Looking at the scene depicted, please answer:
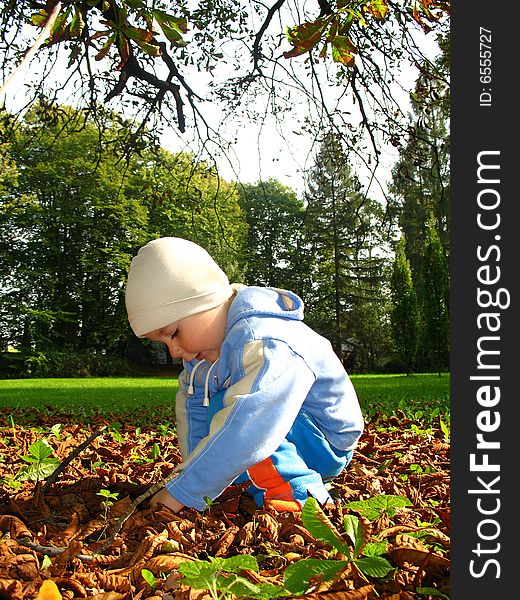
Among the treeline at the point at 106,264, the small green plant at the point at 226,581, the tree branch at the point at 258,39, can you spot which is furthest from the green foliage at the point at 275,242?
the small green plant at the point at 226,581

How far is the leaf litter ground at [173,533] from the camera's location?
1716 millimetres

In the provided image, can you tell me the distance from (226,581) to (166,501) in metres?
0.94

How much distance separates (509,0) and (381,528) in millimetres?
1573

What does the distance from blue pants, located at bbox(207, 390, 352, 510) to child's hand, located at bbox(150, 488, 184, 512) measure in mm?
289

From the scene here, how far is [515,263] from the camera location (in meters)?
1.46

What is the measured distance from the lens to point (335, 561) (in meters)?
1.64

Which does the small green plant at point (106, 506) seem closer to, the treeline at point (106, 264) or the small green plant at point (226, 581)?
the small green plant at point (226, 581)

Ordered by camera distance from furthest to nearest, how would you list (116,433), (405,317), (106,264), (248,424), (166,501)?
(106,264) → (405,317) → (116,433) → (166,501) → (248,424)

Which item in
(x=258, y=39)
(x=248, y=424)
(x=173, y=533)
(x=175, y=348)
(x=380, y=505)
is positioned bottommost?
(x=173, y=533)

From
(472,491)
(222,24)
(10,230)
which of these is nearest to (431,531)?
(472,491)

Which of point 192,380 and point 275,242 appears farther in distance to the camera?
point 275,242

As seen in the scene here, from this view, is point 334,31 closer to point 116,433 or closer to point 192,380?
point 192,380

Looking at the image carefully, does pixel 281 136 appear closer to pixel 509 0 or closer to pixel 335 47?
pixel 335 47

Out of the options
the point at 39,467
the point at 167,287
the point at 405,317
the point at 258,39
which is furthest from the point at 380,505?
the point at 405,317
